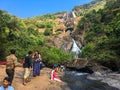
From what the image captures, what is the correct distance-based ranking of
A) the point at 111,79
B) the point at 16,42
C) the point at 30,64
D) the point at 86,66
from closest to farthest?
the point at 30,64 < the point at 111,79 < the point at 86,66 < the point at 16,42

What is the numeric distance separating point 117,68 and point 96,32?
38.5m

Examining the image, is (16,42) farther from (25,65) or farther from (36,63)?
(25,65)

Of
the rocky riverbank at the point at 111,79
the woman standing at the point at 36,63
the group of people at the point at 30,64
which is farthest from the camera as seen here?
the rocky riverbank at the point at 111,79

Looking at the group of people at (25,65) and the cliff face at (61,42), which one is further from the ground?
the cliff face at (61,42)

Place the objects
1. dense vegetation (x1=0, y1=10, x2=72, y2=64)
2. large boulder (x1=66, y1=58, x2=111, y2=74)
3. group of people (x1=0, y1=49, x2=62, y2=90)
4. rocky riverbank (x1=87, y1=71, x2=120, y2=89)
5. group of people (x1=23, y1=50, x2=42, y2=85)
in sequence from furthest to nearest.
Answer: large boulder (x1=66, y1=58, x2=111, y2=74), dense vegetation (x1=0, y1=10, x2=72, y2=64), rocky riverbank (x1=87, y1=71, x2=120, y2=89), group of people (x1=23, y1=50, x2=42, y2=85), group of people (x1=0, y1=49, x2=62, y2=90)

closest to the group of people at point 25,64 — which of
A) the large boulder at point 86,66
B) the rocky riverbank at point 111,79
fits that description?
the rocky riverbank at point 111,79

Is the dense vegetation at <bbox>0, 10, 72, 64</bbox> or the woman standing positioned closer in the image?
the woman standing

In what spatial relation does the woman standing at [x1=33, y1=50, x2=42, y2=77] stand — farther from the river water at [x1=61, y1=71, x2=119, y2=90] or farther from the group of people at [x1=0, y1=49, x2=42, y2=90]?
the river water at [x1=61, y1=71, x2=119, y2=90]

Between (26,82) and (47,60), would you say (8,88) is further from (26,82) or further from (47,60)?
(47,60)

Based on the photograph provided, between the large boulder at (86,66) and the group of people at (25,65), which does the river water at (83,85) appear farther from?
the large boulder at (86,66)

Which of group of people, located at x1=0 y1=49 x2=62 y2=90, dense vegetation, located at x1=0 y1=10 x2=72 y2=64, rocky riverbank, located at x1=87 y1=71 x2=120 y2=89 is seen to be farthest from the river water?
dense vegetation, located at x1=0 y1=10 x2=72 y2=64

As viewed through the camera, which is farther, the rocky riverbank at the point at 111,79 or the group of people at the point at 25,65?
the rocky riverbank at the point at 111,79

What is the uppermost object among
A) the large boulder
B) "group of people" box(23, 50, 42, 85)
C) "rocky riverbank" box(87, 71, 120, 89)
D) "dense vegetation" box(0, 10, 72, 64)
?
"dense vegetation" box(0, 10, 72, 64)

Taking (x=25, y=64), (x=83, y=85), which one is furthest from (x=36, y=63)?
(x=83, y=85)
